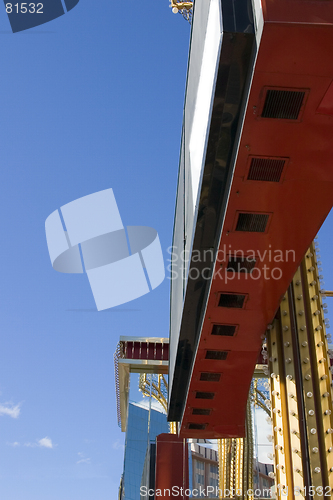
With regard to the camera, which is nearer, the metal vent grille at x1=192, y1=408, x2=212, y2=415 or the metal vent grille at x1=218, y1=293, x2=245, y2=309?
the metal vent grille at x1=218, y1=293, x2=245, y2=309

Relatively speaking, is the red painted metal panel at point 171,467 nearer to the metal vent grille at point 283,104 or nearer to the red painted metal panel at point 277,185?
the red painted metal panel at point 277,185

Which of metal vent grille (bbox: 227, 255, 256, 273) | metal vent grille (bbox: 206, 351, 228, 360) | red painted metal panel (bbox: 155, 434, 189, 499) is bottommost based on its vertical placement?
red painted metal panel (bbox: 155, 434, 189, 499)

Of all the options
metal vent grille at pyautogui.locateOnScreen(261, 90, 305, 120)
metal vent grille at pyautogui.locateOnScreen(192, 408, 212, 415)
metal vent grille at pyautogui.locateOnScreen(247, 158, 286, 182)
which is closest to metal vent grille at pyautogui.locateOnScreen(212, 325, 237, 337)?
metal vent grille at pyautogui.locateOnScreen(192, 408, 212, 415)

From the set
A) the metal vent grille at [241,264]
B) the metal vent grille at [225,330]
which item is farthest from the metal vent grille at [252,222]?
the metal vent grille at [225,330]

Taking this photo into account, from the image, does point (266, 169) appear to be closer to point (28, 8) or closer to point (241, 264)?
point (241, 264)

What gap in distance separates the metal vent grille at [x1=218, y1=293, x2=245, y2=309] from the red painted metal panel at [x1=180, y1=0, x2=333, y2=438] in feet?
0.26

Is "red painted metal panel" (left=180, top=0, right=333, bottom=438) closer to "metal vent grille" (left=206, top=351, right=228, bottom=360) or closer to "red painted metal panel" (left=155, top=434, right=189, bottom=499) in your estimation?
"metal vent grille" (left=206, top=351, right=228, bottom=360)

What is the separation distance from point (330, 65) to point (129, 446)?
13295 mm

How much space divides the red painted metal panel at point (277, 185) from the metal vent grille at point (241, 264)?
7cm

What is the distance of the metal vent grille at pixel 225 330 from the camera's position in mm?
7078

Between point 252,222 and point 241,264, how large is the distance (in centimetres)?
73

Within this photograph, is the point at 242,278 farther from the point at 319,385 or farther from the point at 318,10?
the point at 318,10

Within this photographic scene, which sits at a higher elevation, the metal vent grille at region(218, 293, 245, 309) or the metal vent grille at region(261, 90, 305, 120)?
the metal vent grille at region(261, 90, 305, 120)

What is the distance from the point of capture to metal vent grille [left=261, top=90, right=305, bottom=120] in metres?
4.24
